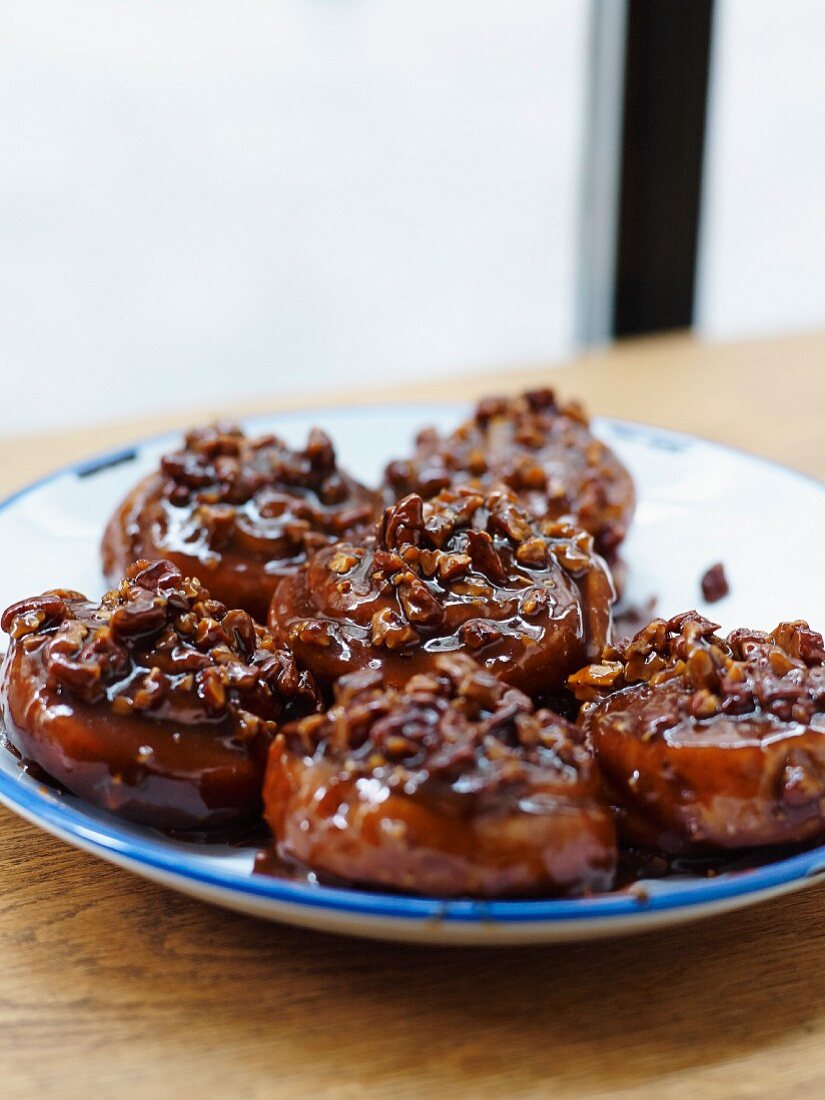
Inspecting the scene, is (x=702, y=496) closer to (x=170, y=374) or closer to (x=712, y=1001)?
(x=712, y=1001)

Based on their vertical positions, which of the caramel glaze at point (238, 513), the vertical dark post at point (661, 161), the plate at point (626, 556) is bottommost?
the plate at point (626, 556)

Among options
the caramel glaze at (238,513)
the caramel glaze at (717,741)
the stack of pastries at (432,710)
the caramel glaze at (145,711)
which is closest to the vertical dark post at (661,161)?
the caramel glaze at (238,513)

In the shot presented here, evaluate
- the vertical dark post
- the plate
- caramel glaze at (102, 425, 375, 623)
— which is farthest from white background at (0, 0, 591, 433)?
caramel glaze at (102, 425, 375, 623)

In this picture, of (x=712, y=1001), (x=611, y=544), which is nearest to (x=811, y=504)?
(x=611, y=544)

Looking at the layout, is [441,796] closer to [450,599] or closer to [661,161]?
[450,599]

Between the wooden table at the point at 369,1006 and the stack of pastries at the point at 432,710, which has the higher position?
the stack of pastries at the point at 432,710

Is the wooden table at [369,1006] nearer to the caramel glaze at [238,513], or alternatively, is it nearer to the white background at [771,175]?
the caramel glaze at [238,513]

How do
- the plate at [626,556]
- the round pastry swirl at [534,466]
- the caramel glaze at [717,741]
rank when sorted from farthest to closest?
the round pastry swirl at [534,466] < the caramel glaze at [717,741] < the plate at [626,556]

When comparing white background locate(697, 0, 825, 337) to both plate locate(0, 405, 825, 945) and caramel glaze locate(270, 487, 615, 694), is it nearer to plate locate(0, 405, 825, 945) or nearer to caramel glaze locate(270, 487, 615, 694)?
plate locate(0, 405, 825, 945)
